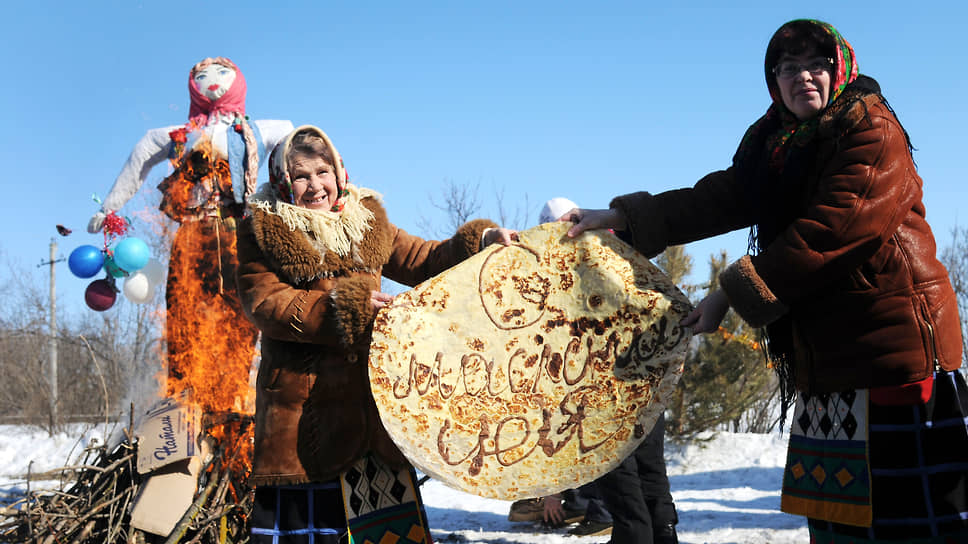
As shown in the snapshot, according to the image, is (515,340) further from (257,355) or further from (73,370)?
(73,370)

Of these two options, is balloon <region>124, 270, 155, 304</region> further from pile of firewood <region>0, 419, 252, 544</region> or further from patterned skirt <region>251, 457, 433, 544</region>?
patterned skirt <region>251, 457, 433, 544</region>

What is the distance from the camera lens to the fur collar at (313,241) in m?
2.48

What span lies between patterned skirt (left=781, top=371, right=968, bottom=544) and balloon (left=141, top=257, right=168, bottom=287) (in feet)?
15.8

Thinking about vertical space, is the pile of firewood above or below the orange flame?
below

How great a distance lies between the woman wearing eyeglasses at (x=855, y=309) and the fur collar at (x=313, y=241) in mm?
1191

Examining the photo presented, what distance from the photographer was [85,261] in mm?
5363

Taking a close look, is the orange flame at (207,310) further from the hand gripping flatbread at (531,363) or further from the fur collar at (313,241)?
the hand gripping flatbread at (531,363)

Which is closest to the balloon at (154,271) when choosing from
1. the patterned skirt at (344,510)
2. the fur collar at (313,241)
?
the fur collar at (313,241)

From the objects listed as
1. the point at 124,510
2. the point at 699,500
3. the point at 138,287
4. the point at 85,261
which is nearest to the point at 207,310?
the point at 138,287

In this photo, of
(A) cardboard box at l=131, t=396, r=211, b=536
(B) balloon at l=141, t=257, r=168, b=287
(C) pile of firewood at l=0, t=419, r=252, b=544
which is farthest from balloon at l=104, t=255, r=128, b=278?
(A) cardboard box at l=131, t=396, r=211, b=536

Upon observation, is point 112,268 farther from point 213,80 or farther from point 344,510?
point 344,510

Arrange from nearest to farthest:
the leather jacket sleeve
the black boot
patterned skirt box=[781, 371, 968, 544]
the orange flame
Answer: patterned skirt box=[781, 371, 968, 544] < the leather jacket sleeve < the orange flame < the black boot

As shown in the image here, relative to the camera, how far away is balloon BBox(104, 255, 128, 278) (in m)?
5.40

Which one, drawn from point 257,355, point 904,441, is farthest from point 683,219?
point 257,355
